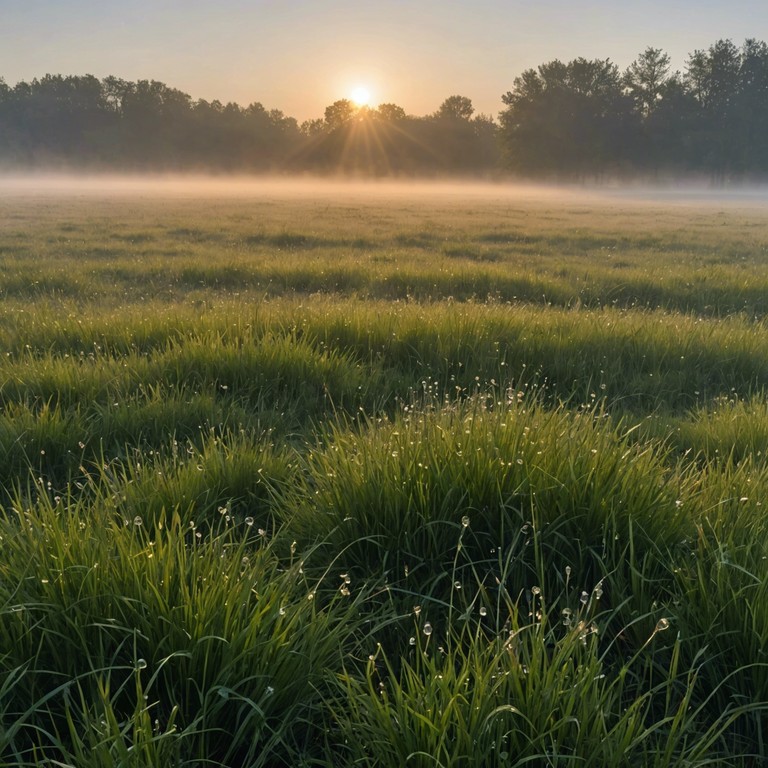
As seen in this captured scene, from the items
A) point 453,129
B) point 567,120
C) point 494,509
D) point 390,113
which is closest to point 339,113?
point 390,113

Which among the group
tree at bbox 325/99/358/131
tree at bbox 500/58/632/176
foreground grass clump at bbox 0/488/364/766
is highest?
tree at bbox 325/99/358/131

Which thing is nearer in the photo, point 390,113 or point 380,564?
point 380,564

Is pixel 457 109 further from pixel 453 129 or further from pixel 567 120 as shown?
pixel 567 120

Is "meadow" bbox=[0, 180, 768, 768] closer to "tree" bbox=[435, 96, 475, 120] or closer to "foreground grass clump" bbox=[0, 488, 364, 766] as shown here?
"foreground grass clump" bbox=[0, 488, 364, 766]

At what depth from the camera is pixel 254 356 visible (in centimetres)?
469

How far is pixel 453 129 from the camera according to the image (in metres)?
129

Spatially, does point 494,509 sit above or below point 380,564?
above

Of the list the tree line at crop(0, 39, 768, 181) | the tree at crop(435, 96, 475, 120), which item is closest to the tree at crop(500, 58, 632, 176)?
the tree line at crop(0, 39, 768, 181)

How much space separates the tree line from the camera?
9438 centimetres

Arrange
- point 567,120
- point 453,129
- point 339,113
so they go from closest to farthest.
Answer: point 567,120, point 453,129, point 339,113

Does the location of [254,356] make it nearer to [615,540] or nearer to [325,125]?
[615,540]

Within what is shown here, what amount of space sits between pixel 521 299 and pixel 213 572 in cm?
810

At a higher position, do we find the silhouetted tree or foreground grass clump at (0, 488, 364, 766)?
the silhouetted tree

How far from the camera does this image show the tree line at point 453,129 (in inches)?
3716
